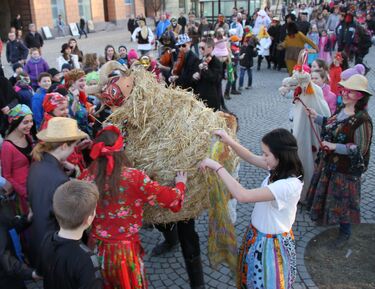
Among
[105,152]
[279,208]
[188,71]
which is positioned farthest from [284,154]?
[188,71]

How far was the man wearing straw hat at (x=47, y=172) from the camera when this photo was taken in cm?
286

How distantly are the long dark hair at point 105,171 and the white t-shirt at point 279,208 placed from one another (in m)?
1.04

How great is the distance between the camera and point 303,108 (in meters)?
5.08

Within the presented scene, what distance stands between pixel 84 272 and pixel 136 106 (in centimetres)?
131

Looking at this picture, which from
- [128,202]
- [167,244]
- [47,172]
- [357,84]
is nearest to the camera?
[128,202]

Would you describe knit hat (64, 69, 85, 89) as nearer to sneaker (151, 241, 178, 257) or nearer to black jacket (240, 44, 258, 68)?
sneaker (151, 241, 178, 257)

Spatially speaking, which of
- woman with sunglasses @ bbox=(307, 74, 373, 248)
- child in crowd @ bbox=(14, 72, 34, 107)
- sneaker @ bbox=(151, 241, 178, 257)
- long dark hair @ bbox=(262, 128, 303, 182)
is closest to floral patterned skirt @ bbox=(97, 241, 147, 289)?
long dark hair @ bbox=(262, 128, 303, 182)

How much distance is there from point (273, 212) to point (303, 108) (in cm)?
256

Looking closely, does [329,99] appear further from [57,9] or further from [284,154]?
[57,9]

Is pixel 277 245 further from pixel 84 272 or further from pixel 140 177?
pixel 84 272

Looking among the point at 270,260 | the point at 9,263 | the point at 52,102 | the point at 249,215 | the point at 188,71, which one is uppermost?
the point at 52,102

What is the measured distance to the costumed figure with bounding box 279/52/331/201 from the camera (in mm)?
4973

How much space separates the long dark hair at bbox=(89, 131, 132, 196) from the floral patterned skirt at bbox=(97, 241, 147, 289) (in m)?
0.43

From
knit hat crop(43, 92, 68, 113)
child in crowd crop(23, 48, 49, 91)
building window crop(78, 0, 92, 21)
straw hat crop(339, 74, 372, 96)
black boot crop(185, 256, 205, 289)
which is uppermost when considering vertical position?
building window crop(78, 0, 92, 21)
